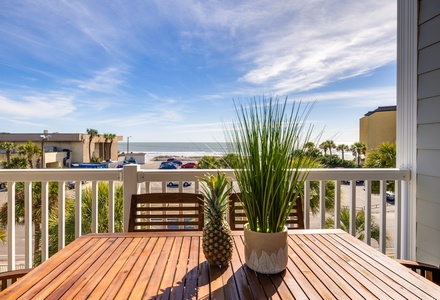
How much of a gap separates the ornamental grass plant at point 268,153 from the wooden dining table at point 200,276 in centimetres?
21

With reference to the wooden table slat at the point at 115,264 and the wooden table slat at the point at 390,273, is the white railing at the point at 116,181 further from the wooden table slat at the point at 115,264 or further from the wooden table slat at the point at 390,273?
the wooden table slat at the point at 390,273

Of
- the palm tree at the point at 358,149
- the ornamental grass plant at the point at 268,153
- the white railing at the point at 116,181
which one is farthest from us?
the palm tree at the point at 358,149

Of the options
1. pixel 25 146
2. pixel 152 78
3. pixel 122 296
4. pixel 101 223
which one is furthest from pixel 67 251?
pixel 152 78

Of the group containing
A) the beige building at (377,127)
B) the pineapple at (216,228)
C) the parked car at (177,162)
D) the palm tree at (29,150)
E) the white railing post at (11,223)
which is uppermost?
the beige building at (377,127)

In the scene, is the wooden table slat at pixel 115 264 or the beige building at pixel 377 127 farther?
the beige building at pixel 377 127

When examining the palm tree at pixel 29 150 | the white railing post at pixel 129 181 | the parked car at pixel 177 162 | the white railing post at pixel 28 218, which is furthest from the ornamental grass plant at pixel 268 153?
the palm tree at pixel 29 150

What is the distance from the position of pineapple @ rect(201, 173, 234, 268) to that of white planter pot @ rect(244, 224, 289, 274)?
104 millimetres

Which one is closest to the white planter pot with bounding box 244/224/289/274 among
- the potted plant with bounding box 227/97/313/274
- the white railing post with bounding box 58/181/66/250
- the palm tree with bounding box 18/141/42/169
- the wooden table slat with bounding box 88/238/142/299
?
the potted plant with bounding box 227/97/313/274

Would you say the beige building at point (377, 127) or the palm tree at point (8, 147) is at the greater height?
the beige building at point (377, 127)

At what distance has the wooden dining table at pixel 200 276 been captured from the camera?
2.77 feet

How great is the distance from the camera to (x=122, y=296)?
0.83 meters

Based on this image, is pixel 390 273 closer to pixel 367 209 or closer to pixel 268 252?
pixel 268 252

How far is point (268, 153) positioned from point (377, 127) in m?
2.75

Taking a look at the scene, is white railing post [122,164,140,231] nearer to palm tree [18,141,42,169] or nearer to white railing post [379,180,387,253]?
white railing post [379,180,387,253]
